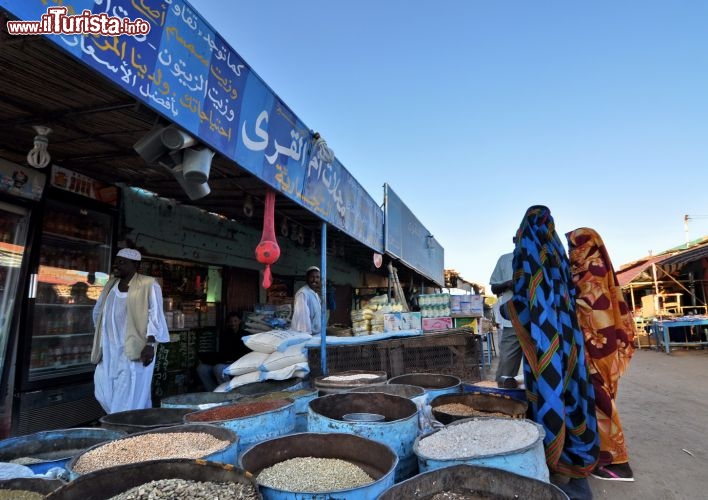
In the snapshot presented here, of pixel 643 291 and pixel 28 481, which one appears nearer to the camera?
pixel 28 481

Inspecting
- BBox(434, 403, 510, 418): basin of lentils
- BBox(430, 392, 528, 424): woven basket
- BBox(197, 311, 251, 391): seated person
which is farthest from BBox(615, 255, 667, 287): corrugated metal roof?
BBox(434, 403, 510, 418): basin of lentils

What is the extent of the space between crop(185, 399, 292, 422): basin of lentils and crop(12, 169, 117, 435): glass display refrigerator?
252cm

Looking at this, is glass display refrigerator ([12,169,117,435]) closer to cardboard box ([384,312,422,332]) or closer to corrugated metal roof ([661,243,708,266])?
cardboard box ([384,312,422,332])

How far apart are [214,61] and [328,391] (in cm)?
254

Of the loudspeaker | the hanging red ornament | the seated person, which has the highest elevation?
the loudspeaker

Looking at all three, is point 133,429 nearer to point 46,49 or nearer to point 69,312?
point 46,49

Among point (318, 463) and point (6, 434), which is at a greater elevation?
point (318, 463)

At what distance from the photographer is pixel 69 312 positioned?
4457 mm

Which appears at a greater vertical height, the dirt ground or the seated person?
the seated person

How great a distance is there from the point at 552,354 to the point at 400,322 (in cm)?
316

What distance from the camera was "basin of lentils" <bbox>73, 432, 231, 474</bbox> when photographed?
1.66 metres

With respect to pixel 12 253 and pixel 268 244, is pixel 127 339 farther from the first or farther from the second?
pixel 268 244

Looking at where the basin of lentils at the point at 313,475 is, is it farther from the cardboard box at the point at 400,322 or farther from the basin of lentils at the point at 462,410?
the cardboard box at the point at 400,322

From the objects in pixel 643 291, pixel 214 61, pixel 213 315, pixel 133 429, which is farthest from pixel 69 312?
pixel 643 291
